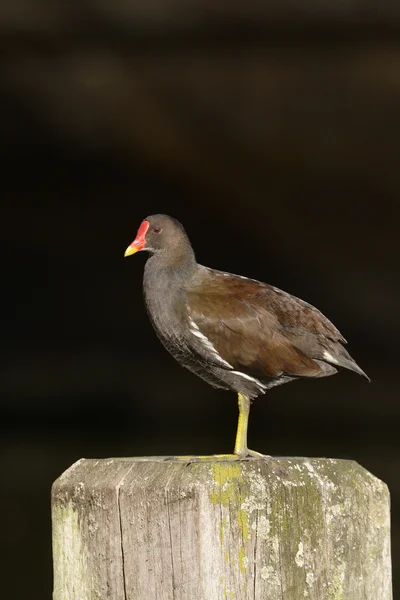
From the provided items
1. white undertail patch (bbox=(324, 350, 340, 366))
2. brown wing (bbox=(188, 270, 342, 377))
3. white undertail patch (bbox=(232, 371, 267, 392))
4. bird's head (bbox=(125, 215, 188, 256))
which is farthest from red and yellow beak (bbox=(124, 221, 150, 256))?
white undertail patch (bbox=(324, 350, 340, 366))

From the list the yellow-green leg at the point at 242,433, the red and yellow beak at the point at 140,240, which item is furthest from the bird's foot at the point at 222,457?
the red and yellow beak at the point at 140,240

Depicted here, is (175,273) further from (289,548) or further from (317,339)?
(289,548)

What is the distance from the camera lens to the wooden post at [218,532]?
2439 millimetres

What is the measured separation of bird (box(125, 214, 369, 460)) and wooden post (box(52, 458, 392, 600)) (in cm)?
60

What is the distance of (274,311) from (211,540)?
94cm

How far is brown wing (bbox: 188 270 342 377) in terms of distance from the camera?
3.24 m

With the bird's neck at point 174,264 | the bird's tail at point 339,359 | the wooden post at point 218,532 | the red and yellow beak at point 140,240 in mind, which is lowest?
the wooden post at point 218,532

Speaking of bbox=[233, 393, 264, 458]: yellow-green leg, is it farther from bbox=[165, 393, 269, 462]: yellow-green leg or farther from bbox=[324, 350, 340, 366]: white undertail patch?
bbox=[324, 350, 340, 366]: white undertail patch

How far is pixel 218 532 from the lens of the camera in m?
2.44

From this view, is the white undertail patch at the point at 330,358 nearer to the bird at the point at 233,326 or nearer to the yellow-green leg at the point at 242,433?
the bird at the point at 233,326

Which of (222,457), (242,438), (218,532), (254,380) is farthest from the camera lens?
(254,380)

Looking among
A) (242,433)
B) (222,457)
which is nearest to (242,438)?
(242,433)

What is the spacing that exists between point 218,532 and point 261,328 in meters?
0.89

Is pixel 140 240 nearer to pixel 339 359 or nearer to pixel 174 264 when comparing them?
pixel 174 264
